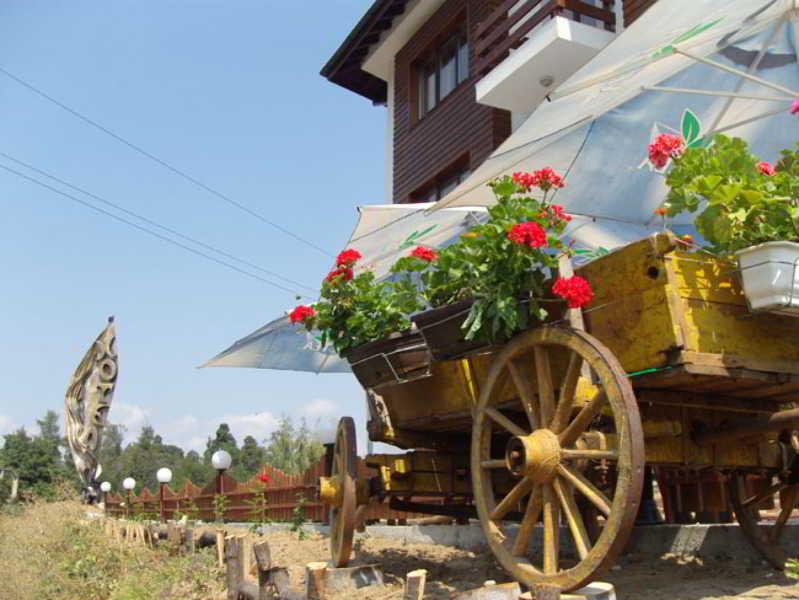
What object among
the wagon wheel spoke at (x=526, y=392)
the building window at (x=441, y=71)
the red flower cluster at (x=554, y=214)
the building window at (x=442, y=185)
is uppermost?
the building window at (x=441, y=71)

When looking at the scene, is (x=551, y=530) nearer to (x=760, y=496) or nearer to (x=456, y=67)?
(x=760, y=496)

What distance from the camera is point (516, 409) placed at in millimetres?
5012

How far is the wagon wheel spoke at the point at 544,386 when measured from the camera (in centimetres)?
449

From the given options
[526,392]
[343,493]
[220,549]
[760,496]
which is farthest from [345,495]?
[220,549]

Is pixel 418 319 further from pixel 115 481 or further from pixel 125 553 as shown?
pixel 115 481

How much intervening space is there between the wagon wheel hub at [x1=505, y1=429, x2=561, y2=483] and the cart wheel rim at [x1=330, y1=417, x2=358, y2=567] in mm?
1765

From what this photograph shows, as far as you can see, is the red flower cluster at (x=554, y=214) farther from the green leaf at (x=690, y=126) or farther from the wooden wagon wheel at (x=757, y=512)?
the green leaf at (x=690, y=126)

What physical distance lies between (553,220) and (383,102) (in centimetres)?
1480

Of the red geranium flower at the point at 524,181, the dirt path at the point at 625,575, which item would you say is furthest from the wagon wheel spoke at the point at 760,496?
the red geranium flower at the point at 524,181

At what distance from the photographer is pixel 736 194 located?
4.23 metres

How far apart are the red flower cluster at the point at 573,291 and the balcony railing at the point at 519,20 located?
7.98m

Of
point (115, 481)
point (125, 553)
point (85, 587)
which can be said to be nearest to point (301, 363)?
point (125, 553)

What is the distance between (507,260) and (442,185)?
37.1 ft

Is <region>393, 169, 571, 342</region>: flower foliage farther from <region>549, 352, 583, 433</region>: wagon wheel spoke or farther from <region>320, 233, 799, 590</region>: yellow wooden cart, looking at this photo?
<region>549, 352, 583, 433</region>: wagon wheel spoke
